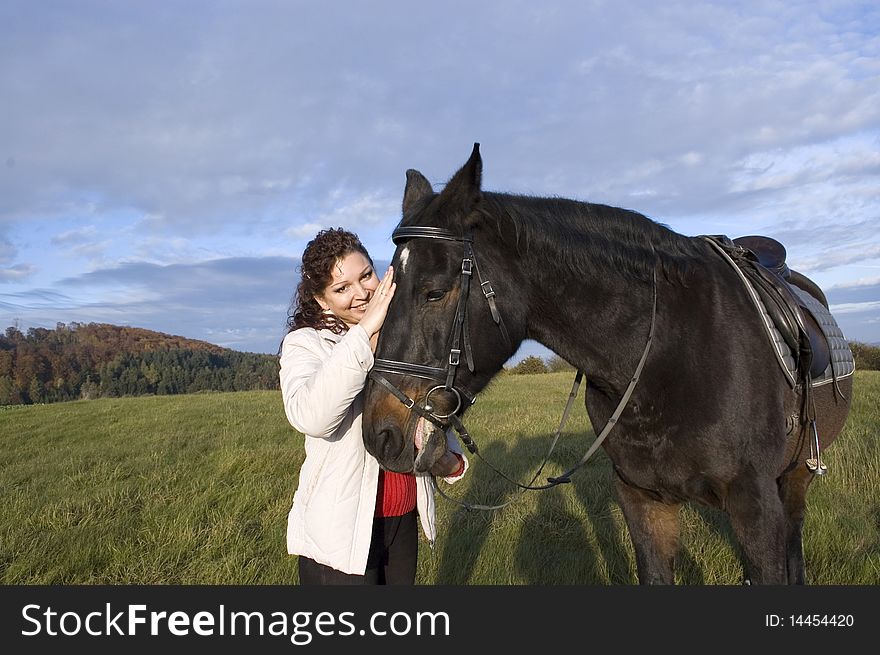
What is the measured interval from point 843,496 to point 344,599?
5539 mm

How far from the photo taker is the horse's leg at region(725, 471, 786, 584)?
2.42 meters

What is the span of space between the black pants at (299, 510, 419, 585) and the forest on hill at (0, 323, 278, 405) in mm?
25637

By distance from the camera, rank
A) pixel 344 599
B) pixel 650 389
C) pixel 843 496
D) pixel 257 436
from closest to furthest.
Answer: pixel 344 599, pixel 650 389, pixel 843 496, pixel 257 436

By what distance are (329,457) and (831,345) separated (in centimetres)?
335

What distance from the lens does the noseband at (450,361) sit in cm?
218

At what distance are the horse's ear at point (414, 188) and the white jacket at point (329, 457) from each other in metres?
0.83

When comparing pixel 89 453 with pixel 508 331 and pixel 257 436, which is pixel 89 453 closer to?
pixel 257 436

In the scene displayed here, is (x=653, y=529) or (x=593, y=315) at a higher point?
(x=593, y=315)

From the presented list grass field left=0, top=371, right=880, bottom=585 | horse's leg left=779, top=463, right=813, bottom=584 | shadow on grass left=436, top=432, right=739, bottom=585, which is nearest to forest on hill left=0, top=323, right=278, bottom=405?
grass field left=0, top=371, right=880, bottom=585

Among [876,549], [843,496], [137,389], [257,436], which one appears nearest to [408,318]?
[876,549]

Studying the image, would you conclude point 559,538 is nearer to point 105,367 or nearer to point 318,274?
point 318,274

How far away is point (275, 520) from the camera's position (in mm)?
5117

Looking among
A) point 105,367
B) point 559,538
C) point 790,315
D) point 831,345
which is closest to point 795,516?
point 831,345

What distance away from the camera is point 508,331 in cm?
243
